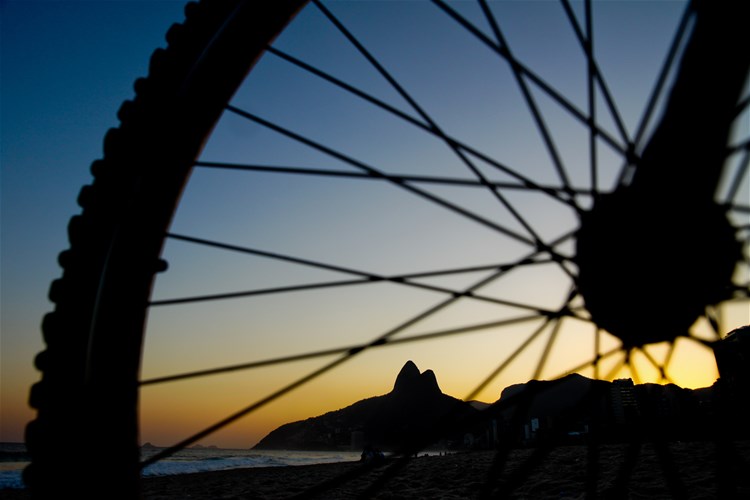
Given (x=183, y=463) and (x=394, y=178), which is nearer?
(x=394, y=178)

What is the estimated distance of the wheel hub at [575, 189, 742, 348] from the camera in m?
Answer: 1.31

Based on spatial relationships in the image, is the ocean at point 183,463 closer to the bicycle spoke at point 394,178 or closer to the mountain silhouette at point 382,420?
the bicycle spoke at point 394,178

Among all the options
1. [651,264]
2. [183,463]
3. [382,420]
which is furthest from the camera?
[382,420]

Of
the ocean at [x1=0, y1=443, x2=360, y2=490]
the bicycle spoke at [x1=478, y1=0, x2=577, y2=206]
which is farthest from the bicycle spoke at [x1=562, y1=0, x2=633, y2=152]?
the ocean at [x1=0, y1=443, x2=360, y2=490]

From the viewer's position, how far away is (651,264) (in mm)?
1343

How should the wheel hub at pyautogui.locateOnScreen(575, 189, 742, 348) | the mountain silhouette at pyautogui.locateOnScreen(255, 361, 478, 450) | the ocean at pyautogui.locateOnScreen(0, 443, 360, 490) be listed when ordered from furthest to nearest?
the mountain silhouette at pyautogui.locateOnScreen(255, 361, 478, 450)
the ocean at pyautogui.locateOnScreen(0, 443, 360, 490)
the wheel hub at pyautogui.locateOnScreen(575, 189, 742, 348)

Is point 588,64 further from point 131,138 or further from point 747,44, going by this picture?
point 131,138

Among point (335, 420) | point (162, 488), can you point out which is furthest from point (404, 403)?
point (162, 488)

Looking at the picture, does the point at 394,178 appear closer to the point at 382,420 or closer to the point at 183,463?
the point at 183,463

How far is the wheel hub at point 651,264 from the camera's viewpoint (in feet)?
4.30

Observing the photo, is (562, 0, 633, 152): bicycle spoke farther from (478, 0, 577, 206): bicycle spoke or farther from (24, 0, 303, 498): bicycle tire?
(24, 0, 303, 498): bicycle tire

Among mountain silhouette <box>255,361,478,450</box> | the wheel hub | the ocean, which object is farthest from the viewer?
mountain silhouette <box>255,361,478,450</box>

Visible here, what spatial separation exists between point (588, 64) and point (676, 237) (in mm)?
589

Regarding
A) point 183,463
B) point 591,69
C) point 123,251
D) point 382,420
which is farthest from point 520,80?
point 382,420
